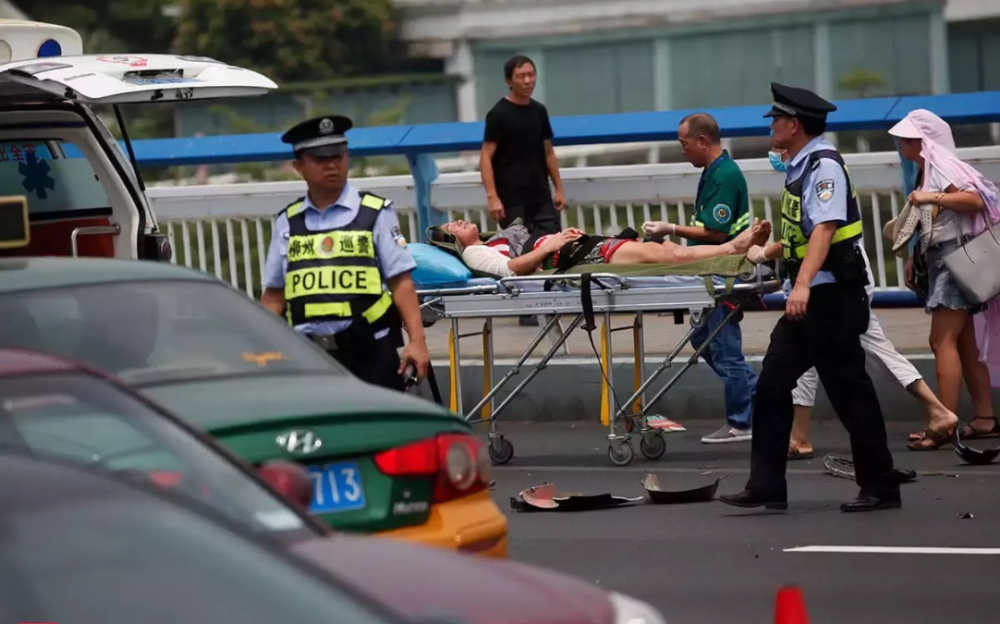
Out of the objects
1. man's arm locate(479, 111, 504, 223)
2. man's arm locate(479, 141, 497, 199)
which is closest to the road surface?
man's arm locate(479, 111, 504, 223)

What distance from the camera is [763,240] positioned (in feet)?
32.9

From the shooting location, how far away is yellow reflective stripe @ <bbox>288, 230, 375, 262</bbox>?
7453 millimetres

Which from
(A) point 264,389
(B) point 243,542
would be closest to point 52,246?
(A) point 264,389

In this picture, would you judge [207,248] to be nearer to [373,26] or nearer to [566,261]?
[566,261]

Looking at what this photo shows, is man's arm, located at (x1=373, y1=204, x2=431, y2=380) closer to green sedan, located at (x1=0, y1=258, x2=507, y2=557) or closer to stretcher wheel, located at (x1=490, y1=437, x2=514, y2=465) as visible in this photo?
green sedan, located at (x1=0, y1=258, x2=507, y2=557)

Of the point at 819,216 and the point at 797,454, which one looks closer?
the point at 819,216

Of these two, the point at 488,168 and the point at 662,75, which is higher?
the point at 662,75

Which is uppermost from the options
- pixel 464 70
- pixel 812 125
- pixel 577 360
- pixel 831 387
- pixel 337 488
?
pixel 464 70

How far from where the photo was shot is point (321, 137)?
7.62 m

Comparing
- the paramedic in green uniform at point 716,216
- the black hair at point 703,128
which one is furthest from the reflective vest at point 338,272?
the black hair at point 703,128

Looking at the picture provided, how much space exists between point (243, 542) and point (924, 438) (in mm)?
7147

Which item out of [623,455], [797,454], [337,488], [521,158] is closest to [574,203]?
[521,158]

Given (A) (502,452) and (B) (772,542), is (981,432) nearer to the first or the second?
(A) (502,452)

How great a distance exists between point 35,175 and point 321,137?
8.61ft
